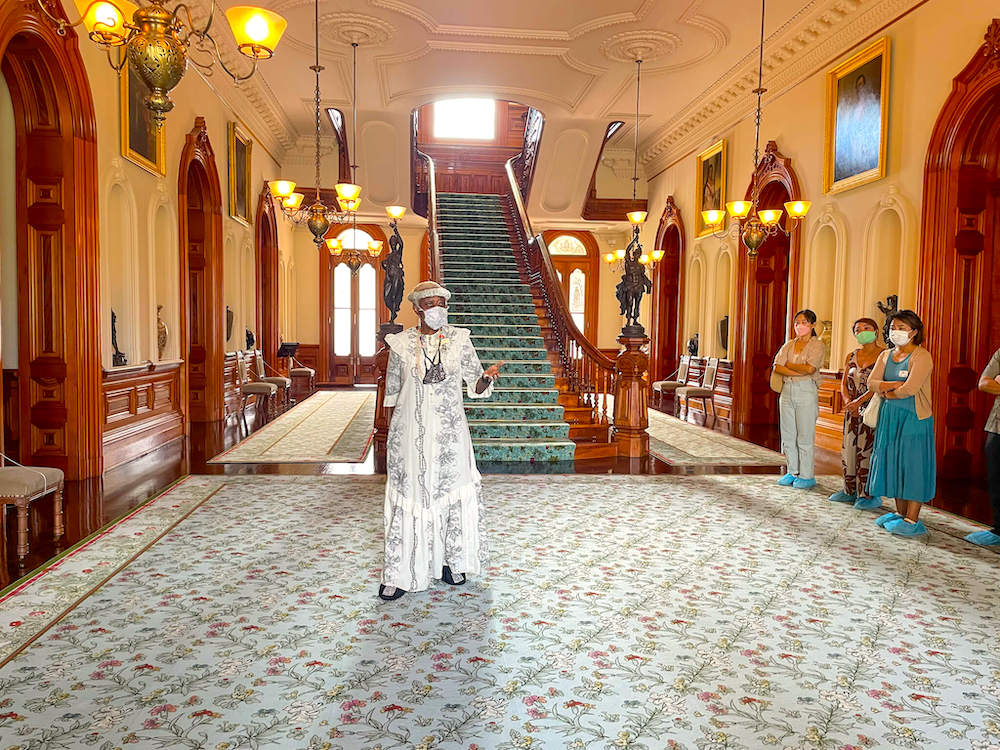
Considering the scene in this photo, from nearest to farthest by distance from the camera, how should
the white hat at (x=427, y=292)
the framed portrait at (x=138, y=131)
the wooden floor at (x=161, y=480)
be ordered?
the white hat at (x=427, y=292) → the wooden floor at (x=161, y=480) → the framed portrait at (x=138, y=131)

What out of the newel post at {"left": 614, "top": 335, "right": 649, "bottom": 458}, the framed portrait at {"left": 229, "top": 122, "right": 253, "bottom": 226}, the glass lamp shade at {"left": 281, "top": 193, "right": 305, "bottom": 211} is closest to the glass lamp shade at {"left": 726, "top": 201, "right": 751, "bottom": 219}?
the newel post at {"left": 614, "top": 335, "right": 649, "bottom": 458}

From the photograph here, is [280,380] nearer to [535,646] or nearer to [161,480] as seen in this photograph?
[161,480]

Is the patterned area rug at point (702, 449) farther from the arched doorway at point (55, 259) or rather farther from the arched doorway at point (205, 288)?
the arched doorway at point (205, 288)

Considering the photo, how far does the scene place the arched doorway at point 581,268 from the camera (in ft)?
64.5

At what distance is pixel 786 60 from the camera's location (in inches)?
408

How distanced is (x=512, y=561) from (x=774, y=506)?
2783 mm

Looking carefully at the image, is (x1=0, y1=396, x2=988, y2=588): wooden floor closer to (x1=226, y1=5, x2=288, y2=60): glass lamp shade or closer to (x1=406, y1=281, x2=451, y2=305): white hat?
(x1=406, y1=281, x2=451, y2=305): white hat

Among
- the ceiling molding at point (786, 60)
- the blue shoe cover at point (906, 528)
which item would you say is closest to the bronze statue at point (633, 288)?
the ceiling molding at point (786, 60)

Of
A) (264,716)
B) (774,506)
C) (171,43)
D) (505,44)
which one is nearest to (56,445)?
(171,43)

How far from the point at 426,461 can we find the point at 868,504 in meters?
4.18

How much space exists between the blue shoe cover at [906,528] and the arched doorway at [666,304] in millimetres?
10124

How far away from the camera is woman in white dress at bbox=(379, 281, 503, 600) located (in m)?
3.89

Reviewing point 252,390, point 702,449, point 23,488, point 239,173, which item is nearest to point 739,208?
point 702,449

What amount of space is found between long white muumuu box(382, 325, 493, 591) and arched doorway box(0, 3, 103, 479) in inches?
172
